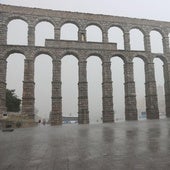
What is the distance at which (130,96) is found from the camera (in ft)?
106

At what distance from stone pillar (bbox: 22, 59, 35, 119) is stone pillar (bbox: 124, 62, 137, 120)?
12583 mm

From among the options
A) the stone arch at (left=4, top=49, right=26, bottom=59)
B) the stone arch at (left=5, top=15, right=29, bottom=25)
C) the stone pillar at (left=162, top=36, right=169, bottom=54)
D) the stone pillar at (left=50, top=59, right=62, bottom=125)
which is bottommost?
the stone pillar at (left=50, top=59, right=62, bottom=125)

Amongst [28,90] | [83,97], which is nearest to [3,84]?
[28,90]

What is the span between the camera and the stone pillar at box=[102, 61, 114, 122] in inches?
1219

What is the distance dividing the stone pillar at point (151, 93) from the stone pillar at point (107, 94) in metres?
5.79

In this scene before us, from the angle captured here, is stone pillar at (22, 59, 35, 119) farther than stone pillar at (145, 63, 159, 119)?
No

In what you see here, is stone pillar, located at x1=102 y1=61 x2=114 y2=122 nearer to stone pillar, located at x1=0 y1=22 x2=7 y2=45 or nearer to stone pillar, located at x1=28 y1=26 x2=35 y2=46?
stone pillar, located at x1=28 y1=26 x2=35 y2=46

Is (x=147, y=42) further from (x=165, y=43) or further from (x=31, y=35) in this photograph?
(x=31, y=35)

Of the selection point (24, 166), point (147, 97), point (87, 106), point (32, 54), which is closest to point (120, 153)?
point (24, 166)

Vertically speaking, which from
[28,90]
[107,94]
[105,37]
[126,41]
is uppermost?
[105,37]

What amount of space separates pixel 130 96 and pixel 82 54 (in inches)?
341

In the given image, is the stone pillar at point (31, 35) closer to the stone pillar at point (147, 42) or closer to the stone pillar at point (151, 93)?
the stone pillar at point (151, 93)

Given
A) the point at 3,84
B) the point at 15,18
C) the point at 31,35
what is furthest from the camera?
the point at 15,18

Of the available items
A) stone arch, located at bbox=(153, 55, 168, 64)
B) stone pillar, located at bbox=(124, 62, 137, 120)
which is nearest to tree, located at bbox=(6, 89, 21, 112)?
stone pillar, located at bbox=(124, 62, 137, 120)
